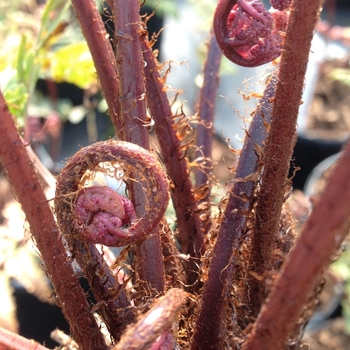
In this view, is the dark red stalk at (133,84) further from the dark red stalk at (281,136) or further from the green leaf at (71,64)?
the green leaf at (71,64)

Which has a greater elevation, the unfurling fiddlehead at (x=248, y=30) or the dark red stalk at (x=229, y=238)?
the unfurling fiddlehead at (x=248, y=30)

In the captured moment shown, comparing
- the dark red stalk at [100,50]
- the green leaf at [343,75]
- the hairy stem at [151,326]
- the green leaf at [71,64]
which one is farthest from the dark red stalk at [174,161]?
the green leaf at [71,64]

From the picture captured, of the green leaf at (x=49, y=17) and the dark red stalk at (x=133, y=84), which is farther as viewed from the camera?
the green leaf at (x=49, y=17)

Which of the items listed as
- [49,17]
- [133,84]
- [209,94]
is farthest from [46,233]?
[49,17]

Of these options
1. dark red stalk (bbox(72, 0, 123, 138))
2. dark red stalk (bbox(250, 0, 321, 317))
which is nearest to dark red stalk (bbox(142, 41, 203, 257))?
dark red stalk (bbox(72, 0, 123, 138))

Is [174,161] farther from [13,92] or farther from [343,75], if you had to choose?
[343,75]

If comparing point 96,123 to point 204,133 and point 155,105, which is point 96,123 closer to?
point 204,133

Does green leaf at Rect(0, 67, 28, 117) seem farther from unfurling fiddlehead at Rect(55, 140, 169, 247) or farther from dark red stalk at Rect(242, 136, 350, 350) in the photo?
dark red stalk at Rect(242, 136, 350, 350)
